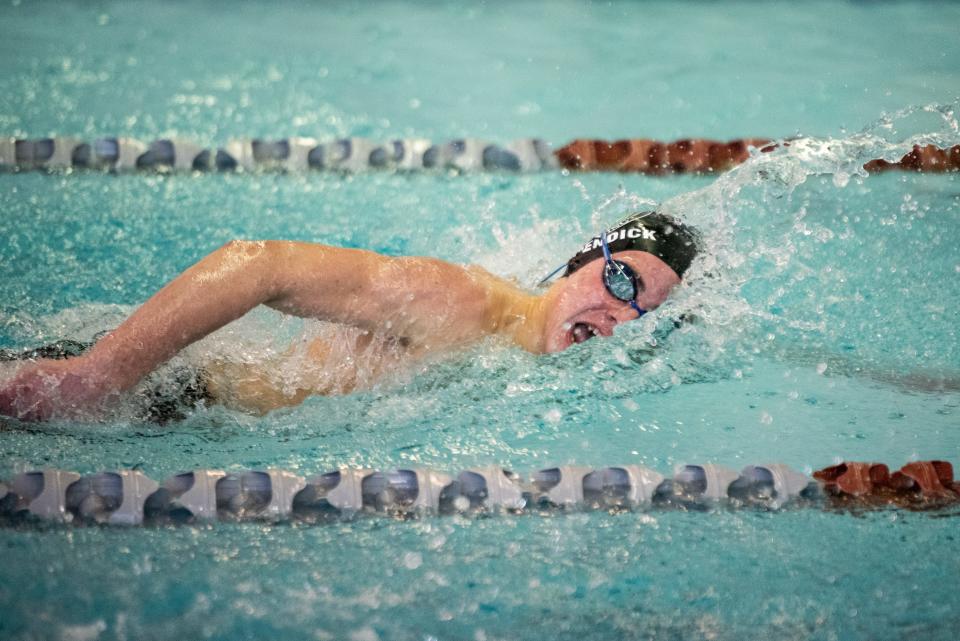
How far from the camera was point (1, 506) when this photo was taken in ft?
6.16

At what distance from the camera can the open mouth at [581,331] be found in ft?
8.21

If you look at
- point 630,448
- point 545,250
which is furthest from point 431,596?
point 545,250

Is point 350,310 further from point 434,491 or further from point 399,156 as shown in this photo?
point 399,156

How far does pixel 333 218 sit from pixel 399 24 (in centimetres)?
291

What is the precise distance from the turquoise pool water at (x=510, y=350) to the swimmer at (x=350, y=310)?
0.08m

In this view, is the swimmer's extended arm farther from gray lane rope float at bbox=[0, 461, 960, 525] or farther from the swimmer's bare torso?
gray lane rope float at bbox=[0, 461, 960, 525]

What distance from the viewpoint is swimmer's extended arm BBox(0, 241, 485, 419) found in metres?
1.98

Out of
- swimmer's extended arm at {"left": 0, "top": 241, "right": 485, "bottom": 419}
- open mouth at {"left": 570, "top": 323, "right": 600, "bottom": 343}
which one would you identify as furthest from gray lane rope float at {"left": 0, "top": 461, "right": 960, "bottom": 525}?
open mouth at {"left": 570, "top": 323, "right": 600, "bottom": 343}

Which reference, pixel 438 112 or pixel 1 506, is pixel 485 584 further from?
pixel 438 112

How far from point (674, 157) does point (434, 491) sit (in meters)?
2.63

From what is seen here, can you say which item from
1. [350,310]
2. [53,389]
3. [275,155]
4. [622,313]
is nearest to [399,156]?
[275,155]

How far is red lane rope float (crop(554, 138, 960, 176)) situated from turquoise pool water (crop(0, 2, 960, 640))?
10 centimetres

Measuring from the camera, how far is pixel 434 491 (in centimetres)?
206

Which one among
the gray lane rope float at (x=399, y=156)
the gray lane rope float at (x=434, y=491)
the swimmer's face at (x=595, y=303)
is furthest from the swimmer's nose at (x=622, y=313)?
the gray lane rope float at (x=399, y=156)
